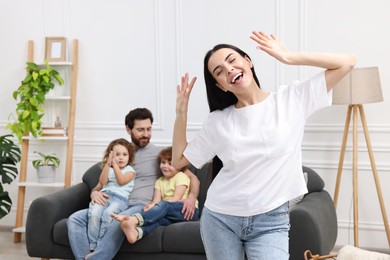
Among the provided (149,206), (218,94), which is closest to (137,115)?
(149,206)

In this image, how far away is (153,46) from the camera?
4.99 metres

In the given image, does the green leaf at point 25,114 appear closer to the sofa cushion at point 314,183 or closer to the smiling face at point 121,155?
the smiling face at point 121,155

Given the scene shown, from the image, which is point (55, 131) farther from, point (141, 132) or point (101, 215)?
point (101, 215)

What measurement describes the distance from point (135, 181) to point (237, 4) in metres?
1.54

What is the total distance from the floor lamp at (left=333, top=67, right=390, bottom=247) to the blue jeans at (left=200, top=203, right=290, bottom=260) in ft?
7.45

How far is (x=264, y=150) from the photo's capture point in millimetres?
1922

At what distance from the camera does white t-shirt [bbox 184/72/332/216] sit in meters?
1.92

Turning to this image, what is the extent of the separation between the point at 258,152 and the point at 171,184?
2.34 meters

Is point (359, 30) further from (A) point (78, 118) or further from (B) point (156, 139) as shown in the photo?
(A) point (78, 118)

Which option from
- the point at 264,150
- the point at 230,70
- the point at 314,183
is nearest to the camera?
the point at 264,150

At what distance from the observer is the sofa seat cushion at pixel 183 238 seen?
12.3 ft

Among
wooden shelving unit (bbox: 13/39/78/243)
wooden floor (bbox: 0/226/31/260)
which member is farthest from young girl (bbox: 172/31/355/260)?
wooden shelving unit (bbox: 13/39/78/243)

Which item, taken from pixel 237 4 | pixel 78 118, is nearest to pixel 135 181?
pixel 78 118

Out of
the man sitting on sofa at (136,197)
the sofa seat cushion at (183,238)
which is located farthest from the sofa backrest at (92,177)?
the sofa seat cushion at (183,238)
